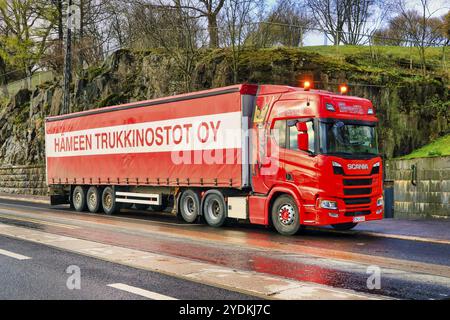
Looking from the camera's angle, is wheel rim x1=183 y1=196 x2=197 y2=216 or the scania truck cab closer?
the scania truck cab

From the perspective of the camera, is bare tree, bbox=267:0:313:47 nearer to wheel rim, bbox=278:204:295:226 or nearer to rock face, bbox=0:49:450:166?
rock face, bbox=0:49:450:166

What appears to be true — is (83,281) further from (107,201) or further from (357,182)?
(107,201)

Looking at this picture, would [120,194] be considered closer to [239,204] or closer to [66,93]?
[239,204]

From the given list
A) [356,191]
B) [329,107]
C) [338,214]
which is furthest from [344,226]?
[329,107]

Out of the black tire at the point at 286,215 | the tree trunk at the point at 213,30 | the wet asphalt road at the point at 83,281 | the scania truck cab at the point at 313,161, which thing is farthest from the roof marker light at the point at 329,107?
the tree trunk at the point at 213,30

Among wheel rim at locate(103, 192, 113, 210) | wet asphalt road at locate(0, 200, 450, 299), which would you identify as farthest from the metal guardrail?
wet asphalt road at locate(0, 200, 450, 299)

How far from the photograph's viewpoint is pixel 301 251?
1063 cm

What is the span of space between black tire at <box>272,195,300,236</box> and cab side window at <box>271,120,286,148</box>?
1329 mm

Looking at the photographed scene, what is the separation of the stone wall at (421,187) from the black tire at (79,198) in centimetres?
1146

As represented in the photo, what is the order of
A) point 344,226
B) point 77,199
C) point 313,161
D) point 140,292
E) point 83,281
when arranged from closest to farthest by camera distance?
point 140,292, point 83,281, point 313,161, point 344,226, point 77,199

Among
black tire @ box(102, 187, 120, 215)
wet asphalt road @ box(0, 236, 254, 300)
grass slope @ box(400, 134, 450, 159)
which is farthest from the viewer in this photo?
black tire @ box(102, 187, 120, 215)

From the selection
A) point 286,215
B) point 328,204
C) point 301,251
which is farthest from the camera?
point 286,215

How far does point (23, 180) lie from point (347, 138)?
26.1m

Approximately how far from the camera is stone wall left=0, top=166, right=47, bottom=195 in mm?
32281
